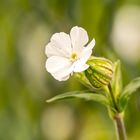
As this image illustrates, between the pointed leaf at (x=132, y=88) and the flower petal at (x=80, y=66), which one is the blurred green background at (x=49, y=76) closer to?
the pointed leaf at (x=132, y=88)

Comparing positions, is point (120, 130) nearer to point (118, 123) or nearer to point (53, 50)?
point (118, 123)

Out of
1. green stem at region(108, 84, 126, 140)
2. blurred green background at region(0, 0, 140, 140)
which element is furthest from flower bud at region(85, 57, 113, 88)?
blurred green background at region(0, 0, 140, 140)

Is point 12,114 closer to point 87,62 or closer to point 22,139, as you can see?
point 22,139

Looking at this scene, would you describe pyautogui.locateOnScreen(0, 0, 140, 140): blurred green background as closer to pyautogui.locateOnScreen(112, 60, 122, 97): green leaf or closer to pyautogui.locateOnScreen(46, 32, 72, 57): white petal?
pyautogui.locateOnScreen(112, 60, 122, 97): green leaf

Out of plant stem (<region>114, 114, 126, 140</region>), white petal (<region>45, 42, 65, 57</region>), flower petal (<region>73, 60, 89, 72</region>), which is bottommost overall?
plant stem (<region>114, 114, 126, 140</region>)

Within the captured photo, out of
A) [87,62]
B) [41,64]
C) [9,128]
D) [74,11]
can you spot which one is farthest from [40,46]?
[87,62]

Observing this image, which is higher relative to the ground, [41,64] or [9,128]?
[41,64]

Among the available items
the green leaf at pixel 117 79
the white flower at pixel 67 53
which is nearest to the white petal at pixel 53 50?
the white flower at pixel 67 53
